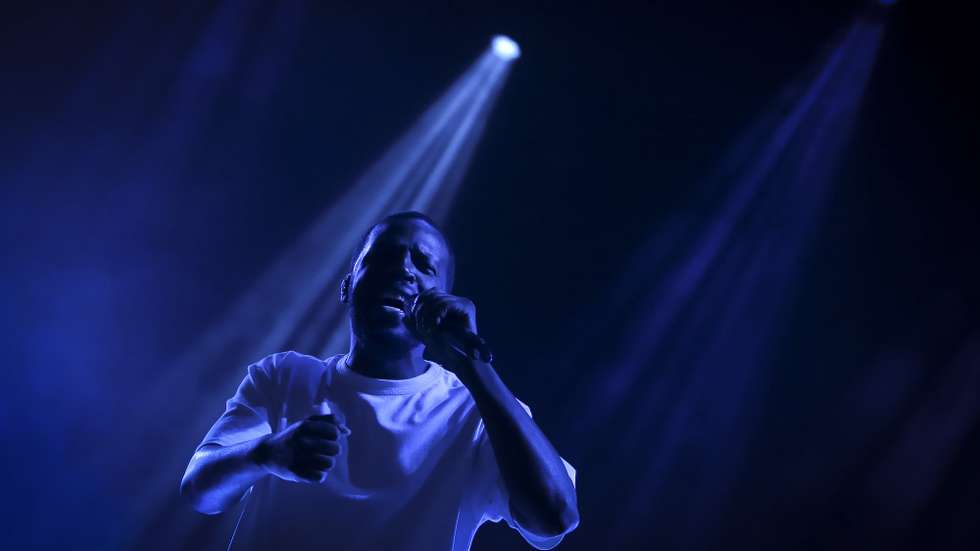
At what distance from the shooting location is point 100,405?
2.46 meters

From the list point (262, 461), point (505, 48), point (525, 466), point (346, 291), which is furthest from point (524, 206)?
point (262, 461)

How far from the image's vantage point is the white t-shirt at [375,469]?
1146 mm

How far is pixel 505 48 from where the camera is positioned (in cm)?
304

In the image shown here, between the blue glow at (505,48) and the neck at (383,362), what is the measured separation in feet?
6.82

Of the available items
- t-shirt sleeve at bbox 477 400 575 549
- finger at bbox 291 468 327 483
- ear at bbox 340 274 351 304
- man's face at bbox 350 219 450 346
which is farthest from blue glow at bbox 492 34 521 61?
finger at bbox 291 468 327 483

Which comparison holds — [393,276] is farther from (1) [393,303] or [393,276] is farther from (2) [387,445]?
(2) [387,445]

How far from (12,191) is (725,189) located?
10.7 feet

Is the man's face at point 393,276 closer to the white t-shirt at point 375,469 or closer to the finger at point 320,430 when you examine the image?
the white t-shirt at point 375,469

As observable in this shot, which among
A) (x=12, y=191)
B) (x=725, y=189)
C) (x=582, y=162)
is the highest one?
(x=725, y=189)

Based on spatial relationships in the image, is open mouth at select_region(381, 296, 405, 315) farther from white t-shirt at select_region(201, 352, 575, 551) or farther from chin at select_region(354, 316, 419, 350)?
white t-shirt at select_region(201, 352, 575, 551)

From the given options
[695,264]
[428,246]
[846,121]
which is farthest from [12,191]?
[846,121]

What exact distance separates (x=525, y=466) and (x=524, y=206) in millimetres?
1933

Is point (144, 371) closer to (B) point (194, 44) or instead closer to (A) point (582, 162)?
(B) point (194, 44)

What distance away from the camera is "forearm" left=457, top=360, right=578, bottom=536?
1.06 meters
